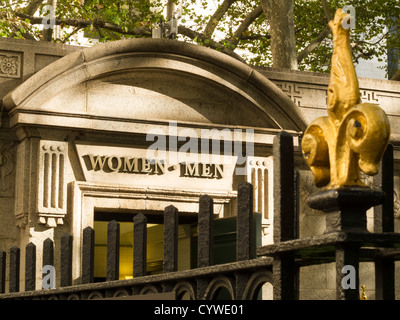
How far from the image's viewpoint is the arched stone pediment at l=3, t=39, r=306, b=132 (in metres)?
9.46

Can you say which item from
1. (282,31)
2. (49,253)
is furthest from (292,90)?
(49,253)

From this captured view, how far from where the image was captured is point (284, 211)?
2.17 metres

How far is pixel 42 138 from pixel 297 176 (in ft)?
24.9

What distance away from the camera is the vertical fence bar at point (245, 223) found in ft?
7.80

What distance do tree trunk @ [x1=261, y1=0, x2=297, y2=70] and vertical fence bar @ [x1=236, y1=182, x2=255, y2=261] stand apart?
14.7m

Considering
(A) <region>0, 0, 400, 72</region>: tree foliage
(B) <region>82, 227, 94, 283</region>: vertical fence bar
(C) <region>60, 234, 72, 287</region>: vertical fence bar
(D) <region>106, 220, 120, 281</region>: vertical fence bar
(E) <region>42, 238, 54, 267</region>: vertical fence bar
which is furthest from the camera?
(A) <region>0, 0, 400, 72</region>: tree foliage

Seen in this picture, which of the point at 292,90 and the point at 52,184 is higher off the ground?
the point at 292,90

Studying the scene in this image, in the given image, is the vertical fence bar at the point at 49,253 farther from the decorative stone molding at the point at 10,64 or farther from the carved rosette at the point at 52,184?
the decorative stone molding at the point at 10,64

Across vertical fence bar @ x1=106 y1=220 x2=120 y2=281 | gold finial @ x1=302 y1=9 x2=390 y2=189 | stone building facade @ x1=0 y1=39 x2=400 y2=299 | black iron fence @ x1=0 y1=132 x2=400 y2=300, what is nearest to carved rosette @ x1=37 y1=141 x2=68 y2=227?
stone building facade @ x1=0 y1=39 x2=400 y2=299

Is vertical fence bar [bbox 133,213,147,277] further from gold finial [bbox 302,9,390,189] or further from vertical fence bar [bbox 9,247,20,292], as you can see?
vertical fence bar [bbox 9,247,20,292]

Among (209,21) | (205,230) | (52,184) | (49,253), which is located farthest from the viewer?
(209,21)

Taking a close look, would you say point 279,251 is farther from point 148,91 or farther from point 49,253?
point 148,91

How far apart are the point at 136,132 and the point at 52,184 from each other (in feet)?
3.66
